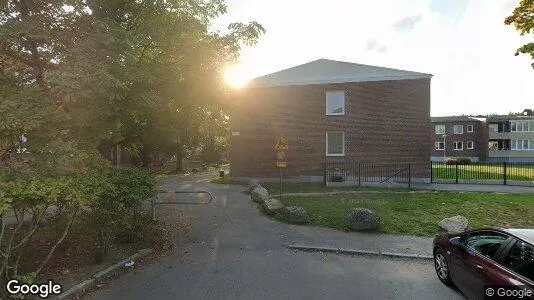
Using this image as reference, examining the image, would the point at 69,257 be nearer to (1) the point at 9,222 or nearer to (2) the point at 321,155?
(1) the point at 9,222

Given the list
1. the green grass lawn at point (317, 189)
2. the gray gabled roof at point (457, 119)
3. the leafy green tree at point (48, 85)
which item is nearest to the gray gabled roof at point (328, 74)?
the green grass lawn at point (317, 189)

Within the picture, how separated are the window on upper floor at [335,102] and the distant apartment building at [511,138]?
37.1m

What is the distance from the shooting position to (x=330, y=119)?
22.2m

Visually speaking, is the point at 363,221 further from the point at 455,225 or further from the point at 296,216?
the point at 455,225

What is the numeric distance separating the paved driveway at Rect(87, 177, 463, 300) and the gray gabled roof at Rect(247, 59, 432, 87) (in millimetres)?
13692

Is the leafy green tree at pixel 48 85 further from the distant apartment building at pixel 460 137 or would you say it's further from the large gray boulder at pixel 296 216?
the distant apartment building at pixel 460 137

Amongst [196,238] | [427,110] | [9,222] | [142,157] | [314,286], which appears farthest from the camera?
[142,157]

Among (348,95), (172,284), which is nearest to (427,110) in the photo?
(348,95)

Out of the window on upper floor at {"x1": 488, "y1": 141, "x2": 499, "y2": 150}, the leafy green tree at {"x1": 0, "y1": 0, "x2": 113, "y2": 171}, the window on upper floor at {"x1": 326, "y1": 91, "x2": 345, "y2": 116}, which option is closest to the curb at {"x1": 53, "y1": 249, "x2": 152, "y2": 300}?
the leafy green tree at {"x1": 0, "y1": 0, "x2": 113, "y2": 171}

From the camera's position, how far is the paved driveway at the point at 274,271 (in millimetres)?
6171

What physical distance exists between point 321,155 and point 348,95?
13.5ft

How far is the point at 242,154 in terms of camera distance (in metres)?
23.3

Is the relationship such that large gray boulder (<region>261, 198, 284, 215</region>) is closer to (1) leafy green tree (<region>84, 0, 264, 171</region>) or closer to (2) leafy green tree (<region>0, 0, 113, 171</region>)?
(1) leafy green tree (<region>84, 0, 264, 171</region>)

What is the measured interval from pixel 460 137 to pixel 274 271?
5187 cm
